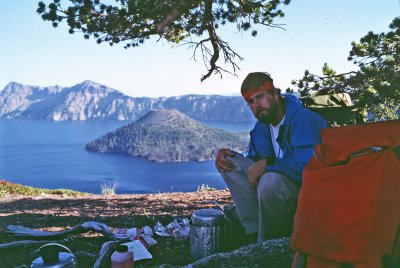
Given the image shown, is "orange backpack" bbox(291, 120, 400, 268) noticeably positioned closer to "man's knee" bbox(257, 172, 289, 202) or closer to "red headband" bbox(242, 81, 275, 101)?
"man's knee" bbox(257, 172, 289, 202)

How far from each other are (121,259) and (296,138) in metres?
1.72

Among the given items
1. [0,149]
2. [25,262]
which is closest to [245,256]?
[25,262]

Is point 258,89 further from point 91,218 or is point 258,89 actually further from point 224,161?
point 91,218

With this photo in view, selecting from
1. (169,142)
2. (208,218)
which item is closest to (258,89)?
(208,218)

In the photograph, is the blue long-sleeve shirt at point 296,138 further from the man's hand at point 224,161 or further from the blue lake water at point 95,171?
the blue lake water at point 95,171

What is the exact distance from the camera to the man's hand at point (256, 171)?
330 cm

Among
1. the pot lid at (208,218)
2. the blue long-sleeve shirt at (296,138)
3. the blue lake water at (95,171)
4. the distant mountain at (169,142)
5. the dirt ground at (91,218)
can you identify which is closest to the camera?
the blue long-sleeve shirt at (296,138)

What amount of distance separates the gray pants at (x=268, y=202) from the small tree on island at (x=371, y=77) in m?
2.92

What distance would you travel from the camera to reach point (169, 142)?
17575cm

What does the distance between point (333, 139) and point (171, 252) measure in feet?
7.30

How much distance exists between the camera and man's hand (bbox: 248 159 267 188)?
330 cm

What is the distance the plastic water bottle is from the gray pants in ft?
3.94

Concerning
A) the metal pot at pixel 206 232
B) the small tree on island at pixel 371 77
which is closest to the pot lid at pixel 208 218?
the metal pot at pixel 206 232

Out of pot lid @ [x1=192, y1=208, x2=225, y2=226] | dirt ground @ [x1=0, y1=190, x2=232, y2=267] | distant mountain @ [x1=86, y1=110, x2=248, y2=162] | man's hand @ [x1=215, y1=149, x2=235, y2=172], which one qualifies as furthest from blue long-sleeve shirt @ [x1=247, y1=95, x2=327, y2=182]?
distant mountain @ [x1=86, y1=110, x2=248, y2=162]
